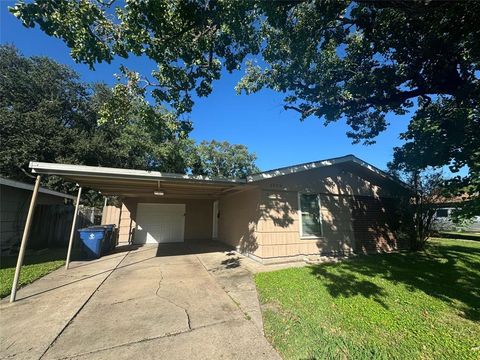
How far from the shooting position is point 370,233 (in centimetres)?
930

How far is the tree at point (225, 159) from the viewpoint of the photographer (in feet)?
83.7

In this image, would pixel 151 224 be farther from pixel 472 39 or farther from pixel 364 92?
pixel 472 39

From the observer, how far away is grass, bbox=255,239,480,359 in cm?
290

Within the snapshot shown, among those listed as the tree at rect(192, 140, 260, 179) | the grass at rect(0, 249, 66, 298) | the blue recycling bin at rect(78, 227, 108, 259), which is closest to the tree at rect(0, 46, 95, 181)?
the grass at rect(0, 249, 66, 298)

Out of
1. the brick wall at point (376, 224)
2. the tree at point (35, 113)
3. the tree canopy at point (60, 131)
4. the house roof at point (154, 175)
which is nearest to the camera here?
the house roof at point (154, 175)

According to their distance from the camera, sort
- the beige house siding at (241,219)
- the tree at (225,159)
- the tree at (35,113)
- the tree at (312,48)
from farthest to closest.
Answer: the tree at (225,159), the tree at (35,113), the beige house siding at (241,219), the tree at (312,48)

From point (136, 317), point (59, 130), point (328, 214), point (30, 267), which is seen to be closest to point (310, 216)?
point (328, 214)

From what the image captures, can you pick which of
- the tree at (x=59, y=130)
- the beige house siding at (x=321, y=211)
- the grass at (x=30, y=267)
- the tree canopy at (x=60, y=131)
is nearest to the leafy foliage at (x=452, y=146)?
the beige house siding at (x=321, y=211)

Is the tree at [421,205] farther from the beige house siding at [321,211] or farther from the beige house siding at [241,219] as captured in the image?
the beige house siding at [241,219]

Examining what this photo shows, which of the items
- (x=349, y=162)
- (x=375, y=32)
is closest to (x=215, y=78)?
(x=375, y=32)

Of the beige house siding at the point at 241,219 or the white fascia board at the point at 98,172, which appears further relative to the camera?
the beige house siding at the point at 241,219

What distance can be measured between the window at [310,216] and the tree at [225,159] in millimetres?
17199

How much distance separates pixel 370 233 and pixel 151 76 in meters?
10.1

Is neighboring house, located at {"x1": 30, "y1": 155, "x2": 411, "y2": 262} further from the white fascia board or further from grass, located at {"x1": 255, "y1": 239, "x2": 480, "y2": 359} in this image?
grass, located at {"x1": 255, "y1": 239, "x2": 480, "y2": 359}
